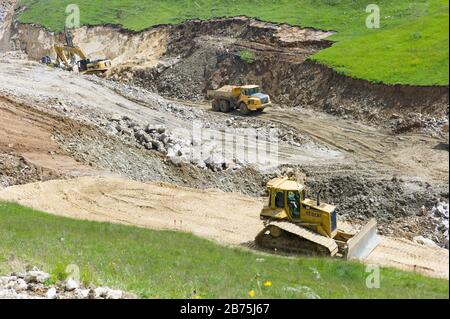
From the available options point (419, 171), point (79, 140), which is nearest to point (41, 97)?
point (79, 140)

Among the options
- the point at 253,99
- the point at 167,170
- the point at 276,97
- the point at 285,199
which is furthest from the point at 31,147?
the point at 276,97

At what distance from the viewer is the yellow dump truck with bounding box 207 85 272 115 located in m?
38.2

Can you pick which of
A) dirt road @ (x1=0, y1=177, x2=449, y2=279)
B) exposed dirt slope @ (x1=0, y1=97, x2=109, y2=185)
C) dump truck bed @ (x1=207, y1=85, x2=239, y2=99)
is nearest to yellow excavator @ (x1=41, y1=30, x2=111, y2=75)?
dump truck bed @ (x1=207, y1=85, x2=239, y2=99)

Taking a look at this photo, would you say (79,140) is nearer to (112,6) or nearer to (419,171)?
(419,171)

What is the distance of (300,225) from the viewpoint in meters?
17.8

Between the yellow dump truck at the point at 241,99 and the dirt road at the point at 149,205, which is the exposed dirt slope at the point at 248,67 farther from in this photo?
the dirt road at the point at 149,205

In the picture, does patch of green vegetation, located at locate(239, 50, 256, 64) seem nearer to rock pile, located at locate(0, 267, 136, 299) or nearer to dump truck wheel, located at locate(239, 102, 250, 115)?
dump truck wheel, located at locate(239, 102, 250, 115)

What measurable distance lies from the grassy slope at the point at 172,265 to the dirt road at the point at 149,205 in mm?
3395

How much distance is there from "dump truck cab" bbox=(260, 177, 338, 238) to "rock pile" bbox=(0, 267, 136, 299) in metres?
8.66

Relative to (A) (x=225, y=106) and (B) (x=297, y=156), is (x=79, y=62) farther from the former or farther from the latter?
(B) (x=297, y=156)

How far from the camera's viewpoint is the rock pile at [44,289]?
330 inches

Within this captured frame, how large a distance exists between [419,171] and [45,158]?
652 inches

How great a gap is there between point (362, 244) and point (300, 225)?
2716 mm

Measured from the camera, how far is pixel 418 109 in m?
33.0
